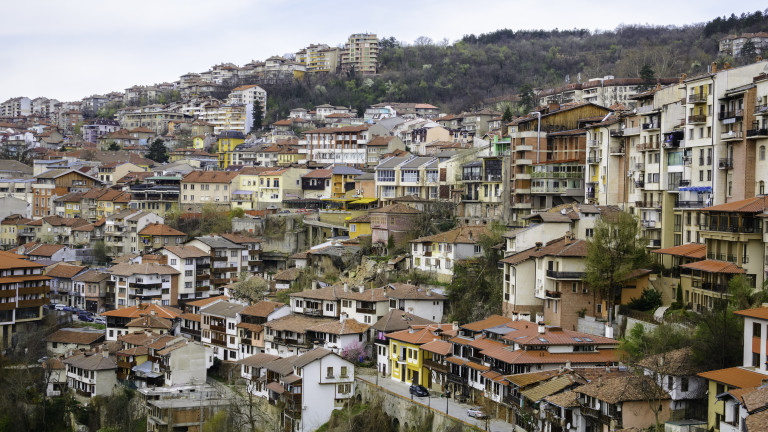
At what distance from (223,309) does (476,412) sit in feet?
70.1

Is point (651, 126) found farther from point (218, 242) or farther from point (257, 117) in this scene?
point (257, 117)

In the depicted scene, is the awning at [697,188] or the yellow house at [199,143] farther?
the yellow house at [199,143]

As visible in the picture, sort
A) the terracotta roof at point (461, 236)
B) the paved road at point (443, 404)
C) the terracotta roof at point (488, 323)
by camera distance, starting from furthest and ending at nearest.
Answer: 1. the terracotta roof at point (461, 236)
2. the terracotta roof at point (488, 323)
3. the paved road at point (443, 404)

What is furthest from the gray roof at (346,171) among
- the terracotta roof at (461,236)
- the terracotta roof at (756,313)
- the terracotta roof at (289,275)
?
the terracotta roof at (756,313)

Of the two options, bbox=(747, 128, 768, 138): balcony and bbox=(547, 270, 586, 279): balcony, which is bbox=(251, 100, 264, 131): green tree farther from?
bbox=(747, 128, 768, 138): balcony

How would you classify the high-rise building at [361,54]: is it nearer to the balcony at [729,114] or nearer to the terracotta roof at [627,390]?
the balcony at [729,114]

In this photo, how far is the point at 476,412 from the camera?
33.8 meters

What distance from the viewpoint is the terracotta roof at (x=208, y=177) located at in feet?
247

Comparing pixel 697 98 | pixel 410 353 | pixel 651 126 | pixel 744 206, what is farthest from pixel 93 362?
pixel 744 206

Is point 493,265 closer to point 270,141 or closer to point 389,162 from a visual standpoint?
point 389,162

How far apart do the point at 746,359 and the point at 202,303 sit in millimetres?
35153

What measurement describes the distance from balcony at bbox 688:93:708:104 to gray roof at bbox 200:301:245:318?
24947 millimetres

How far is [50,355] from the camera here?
5291 cm

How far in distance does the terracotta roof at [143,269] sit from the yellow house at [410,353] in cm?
2203
